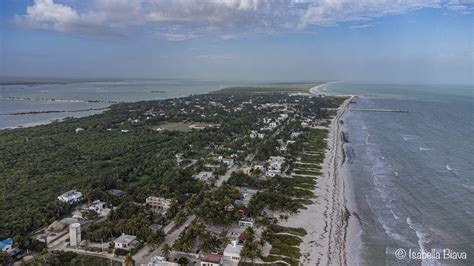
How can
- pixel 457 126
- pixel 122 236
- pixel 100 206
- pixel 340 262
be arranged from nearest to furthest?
pixel 340 262, pixel 122 236, pixel 100 206, pixel 457 126

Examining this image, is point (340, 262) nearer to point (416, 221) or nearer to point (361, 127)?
point (416, 221)

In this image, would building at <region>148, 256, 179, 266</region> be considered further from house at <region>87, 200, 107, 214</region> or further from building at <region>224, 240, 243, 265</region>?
house at <region>87, 200, 107, 214</region>

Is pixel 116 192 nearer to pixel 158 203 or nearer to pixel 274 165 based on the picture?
pixel 158 203

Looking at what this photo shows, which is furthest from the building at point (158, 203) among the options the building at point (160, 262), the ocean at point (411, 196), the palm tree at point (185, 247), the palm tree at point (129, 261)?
the ocean at point (411, 196)

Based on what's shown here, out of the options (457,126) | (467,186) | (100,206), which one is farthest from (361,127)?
(100,206)

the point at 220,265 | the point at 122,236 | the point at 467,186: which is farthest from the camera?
the point at 467,186

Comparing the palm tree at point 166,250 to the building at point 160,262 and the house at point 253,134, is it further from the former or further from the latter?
the house at point 253,134
